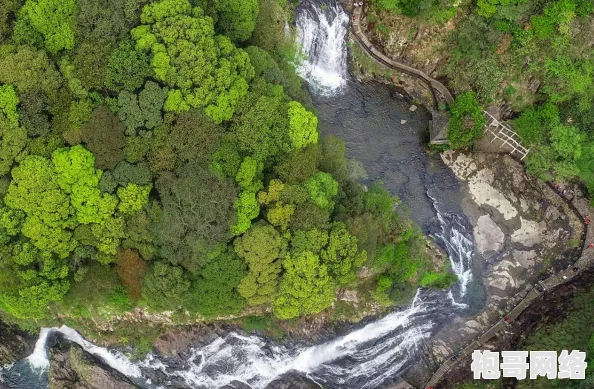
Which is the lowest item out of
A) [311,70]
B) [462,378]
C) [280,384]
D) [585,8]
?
[280,384]

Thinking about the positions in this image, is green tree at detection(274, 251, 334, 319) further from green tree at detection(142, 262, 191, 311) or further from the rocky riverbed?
the rocky riverbed

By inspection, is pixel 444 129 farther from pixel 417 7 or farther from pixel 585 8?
pixel 585 8

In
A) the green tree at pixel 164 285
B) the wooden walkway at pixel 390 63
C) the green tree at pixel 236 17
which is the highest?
the wooden walkway at pixel 390 63

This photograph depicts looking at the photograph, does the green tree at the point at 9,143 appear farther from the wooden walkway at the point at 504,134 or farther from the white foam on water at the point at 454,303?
the wooden walkway at the point at 504,134

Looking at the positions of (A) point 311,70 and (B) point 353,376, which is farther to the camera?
(A) point 311,70

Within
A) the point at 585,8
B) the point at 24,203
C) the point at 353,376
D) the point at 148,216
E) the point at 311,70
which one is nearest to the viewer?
the point at 24,203

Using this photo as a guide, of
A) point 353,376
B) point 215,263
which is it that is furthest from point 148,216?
point 353,376

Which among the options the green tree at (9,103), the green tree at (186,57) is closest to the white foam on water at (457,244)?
the green tree at (186,57)
